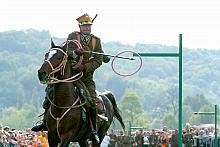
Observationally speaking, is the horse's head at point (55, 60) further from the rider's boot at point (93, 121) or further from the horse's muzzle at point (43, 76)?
the rider's boot at point (93, 121)

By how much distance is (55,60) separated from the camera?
18.0 metres

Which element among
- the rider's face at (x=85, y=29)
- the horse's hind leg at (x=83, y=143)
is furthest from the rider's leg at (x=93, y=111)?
the rider's face at (x=85, y=29)

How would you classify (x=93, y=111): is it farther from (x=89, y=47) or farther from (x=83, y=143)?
(x=89, y=47)

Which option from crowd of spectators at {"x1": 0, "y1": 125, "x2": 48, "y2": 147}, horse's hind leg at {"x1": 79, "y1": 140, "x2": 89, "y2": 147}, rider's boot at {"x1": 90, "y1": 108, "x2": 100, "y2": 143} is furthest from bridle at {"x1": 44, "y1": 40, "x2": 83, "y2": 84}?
crowd of spectators at {"x1": 0, "y1": 125, "x2": 48, "y2": 147}

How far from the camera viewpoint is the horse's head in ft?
57.1

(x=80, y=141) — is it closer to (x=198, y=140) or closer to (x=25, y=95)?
(x=198, y=140)

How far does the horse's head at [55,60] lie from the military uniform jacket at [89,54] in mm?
398

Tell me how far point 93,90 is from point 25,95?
6407 inches

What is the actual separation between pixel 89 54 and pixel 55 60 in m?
1.55

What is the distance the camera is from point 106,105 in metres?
21.4

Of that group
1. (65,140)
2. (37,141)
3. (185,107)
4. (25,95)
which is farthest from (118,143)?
(25,95)

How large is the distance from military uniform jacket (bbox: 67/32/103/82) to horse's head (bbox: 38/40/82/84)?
1.30 ft

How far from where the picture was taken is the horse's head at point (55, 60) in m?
17.4

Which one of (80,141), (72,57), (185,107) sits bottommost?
(185,107)
